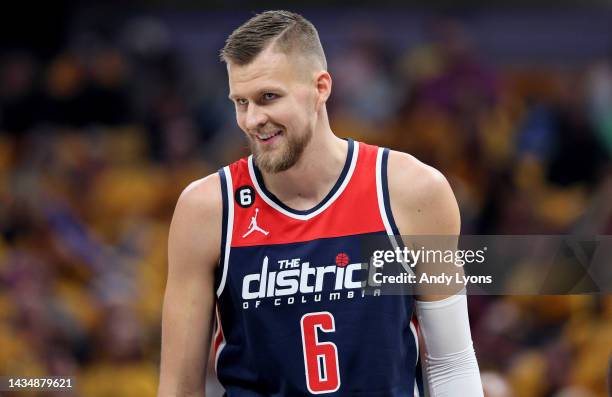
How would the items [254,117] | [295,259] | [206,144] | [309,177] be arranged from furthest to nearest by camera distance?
[206,144]
[309,177]
[295,259]
[254,117]

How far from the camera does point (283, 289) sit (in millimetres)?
3770

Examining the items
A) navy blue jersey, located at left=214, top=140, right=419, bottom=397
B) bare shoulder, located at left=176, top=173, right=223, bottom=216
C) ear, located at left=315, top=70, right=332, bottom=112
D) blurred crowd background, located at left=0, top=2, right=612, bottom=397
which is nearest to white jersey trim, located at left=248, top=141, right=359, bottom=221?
navy blue jersey, located at left=214, top=140, right=419, bottom=397

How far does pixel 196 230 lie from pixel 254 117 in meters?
0.45

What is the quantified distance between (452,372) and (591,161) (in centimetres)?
560

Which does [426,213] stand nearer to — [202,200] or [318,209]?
[318,209]

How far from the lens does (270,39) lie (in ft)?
12.4

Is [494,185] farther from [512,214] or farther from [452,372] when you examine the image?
[452,372]

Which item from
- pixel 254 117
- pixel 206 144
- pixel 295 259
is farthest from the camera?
pixel 206 144

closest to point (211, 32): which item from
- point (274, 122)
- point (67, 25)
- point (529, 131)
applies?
point (67, 25)

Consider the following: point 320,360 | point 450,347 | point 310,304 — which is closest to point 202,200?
point 310,304

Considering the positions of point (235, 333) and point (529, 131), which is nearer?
point (235, 333)

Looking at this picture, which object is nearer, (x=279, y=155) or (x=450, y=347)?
(x=279, y=155)

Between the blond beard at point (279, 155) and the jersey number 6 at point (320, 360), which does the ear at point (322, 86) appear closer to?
the blond beard at point (279, 155)

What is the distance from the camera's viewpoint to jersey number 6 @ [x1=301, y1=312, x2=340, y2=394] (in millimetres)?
3691
